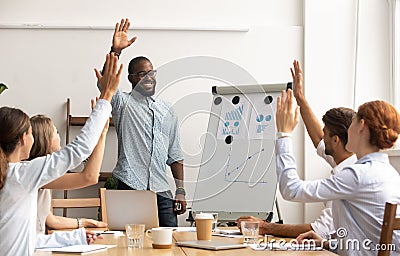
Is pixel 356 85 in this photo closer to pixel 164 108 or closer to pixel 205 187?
pixel 205 187

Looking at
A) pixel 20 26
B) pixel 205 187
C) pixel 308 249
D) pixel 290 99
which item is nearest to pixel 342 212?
pixel 308 249

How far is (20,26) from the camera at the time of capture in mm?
5027

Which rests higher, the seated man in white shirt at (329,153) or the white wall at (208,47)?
the white wall at (208,47)

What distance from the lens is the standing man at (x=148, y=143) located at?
3.75m

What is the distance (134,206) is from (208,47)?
2355 millimetres

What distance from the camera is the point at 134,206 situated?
3035 millimetres

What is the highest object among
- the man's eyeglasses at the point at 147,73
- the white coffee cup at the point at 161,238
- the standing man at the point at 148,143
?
the man's eyeglasses at the point at 147,73

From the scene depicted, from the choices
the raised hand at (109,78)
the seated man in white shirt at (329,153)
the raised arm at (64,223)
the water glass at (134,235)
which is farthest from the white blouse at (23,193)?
the seated man in white shirt at (329,153)

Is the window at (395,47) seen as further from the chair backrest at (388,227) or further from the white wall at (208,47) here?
the chair backrest at (388,227)

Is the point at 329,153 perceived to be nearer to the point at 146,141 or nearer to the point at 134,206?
the point at 134,206

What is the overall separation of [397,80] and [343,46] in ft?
1.56

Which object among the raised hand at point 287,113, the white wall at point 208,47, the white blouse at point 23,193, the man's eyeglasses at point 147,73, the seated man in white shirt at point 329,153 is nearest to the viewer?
the white blouse at point 23,193

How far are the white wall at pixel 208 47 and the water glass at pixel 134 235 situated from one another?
243cm

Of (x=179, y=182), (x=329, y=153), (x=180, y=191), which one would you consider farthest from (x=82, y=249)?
(x=179, y=182)
